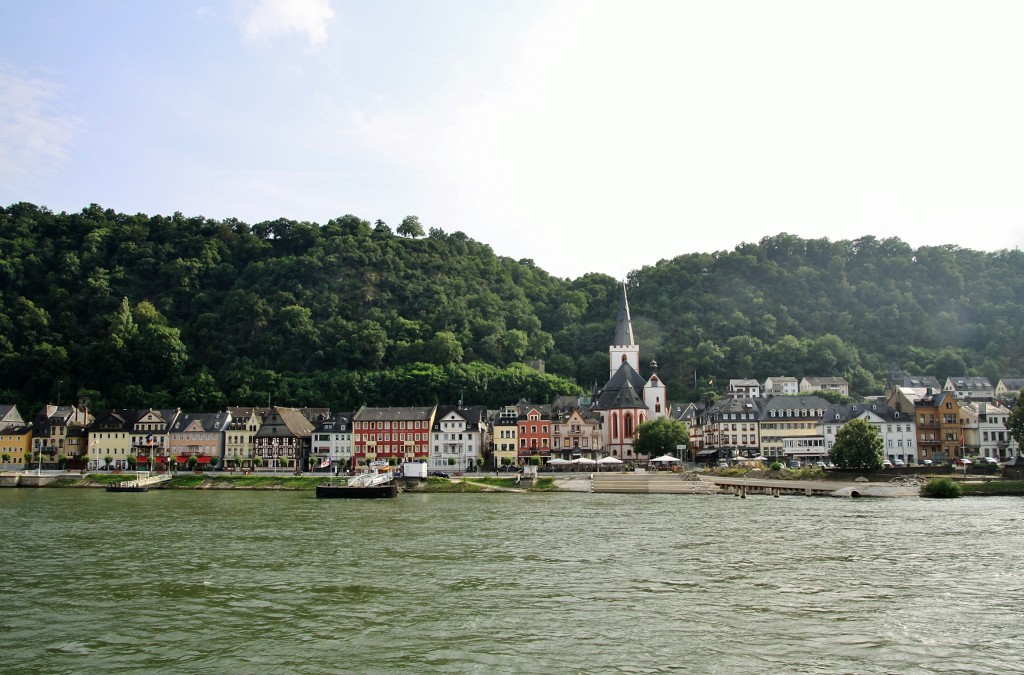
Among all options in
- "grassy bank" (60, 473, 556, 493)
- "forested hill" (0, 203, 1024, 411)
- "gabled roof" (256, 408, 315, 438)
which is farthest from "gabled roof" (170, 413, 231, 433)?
"grassy bank" (60, 473, 556, 493)

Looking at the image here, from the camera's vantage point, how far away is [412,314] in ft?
423

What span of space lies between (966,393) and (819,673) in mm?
100027

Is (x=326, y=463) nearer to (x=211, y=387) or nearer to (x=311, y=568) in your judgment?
(x=211, y=387)

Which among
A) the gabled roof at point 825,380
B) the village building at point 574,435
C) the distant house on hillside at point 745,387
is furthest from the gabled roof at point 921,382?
the village building at point 574,435

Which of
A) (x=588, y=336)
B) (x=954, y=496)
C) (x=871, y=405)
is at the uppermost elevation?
(x=588, y=336)

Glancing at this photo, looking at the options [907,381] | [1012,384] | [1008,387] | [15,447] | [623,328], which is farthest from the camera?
[623,328]

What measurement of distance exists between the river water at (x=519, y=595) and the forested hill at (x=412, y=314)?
67.1m

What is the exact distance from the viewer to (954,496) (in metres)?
55.2

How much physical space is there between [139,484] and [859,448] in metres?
59.2

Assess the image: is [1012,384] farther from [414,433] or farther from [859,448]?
[414,433]

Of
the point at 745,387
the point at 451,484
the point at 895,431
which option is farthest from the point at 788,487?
the point at 745,387

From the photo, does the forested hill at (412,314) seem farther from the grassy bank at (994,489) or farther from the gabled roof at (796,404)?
the grassy bank at (994,489)

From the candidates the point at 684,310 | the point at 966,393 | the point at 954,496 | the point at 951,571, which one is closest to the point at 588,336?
the point at 684,310

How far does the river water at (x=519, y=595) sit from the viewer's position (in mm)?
17094
